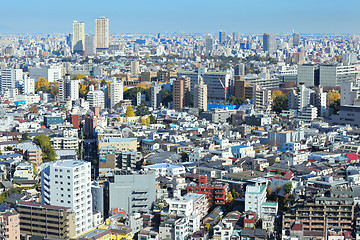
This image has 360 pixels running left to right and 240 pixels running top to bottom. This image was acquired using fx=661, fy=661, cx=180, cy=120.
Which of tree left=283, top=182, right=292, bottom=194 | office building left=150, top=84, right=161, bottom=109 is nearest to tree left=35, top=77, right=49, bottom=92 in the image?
office building left=150, top=84, right=161, bottom=109

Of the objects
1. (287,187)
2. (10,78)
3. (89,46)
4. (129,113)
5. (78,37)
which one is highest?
(78,37)

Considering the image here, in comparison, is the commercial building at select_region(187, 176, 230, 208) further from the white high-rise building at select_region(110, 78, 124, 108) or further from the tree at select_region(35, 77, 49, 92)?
the tree at select_region(35, 77, 49, 92)

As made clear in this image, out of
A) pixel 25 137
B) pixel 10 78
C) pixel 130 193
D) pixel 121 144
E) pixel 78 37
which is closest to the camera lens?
pixel 130 193

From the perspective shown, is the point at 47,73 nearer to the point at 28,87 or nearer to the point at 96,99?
the point at 28,87

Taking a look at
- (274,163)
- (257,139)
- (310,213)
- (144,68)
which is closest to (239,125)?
(257,139)

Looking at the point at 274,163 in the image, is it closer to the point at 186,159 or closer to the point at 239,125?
the point at 186,159

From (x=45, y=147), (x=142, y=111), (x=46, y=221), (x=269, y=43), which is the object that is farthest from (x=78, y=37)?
(x=46, y=221)
